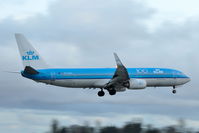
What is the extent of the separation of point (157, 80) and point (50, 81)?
17013 mm

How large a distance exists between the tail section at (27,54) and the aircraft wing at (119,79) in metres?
9.78

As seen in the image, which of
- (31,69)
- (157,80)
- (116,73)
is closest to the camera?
(31,69)

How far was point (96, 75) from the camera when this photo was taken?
90.6 metres

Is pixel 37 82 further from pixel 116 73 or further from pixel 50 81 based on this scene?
pixel 116 73

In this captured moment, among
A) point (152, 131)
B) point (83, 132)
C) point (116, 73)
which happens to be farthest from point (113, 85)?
point (152, 131)

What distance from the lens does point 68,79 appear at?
88.2m

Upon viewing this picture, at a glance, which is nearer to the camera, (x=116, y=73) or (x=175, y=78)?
(x=116, y=73)

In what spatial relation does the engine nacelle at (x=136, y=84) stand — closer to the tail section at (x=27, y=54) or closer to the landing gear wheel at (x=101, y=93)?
the landing gear wheel at (x=101, y=93)

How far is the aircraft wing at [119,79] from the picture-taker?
8712 cm

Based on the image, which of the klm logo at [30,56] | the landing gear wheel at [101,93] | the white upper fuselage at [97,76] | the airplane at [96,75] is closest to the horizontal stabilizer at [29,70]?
the airplane at [96,75]

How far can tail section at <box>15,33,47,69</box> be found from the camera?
285ft

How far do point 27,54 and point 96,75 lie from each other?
1045 centimetres

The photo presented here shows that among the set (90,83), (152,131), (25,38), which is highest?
(25,38)

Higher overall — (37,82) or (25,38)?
(25,38)
